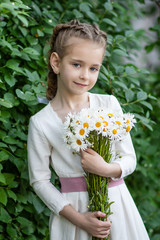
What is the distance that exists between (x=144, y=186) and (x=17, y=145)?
5.84ft

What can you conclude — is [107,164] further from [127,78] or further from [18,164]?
[127,78]

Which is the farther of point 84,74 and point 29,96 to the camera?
point 29,96

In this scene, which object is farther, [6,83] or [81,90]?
[6,83]

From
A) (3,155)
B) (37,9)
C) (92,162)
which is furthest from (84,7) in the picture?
(92,162)

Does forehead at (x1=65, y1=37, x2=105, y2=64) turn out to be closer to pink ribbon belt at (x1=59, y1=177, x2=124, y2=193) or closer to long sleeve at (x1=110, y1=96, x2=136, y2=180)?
long sleeve at (x1=110, y1=96, x2=136, y2=180)

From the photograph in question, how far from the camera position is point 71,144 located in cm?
153

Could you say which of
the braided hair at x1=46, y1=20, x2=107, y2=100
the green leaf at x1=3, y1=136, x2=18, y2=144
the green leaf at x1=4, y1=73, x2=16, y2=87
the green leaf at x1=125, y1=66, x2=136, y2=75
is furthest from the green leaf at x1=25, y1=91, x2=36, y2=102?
the green leaf at x1=125, y1=66, x2=136, y2=75

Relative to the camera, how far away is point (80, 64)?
166cm

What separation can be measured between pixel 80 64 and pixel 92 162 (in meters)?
0.48

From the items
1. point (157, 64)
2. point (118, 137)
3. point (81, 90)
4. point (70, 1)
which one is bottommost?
point (157, 64)

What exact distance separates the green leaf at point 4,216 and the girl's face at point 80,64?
88 centimetres

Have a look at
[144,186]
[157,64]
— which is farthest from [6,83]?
[157,64]

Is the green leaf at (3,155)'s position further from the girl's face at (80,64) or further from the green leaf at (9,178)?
the girl's face at (80,64)

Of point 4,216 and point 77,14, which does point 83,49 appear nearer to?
point 77,14
